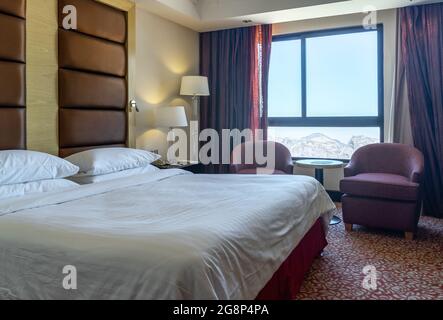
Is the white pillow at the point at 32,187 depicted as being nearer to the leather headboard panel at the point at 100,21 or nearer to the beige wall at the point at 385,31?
the leather headboard panel at the point at 100,21

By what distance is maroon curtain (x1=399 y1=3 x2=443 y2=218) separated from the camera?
3.91m

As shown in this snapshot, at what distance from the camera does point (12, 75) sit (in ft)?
8.67

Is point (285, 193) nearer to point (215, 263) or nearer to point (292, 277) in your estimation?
point (292, 277)

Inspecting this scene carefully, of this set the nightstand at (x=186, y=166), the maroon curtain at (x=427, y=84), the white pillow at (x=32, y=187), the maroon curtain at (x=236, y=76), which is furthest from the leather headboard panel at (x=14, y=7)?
the maroon curtain at (x=427, y=84)

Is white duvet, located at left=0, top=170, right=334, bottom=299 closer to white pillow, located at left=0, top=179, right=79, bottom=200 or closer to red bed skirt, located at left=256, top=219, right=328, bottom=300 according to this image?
red bed skirt, located at left=256, top=219, right=328, bottom=300

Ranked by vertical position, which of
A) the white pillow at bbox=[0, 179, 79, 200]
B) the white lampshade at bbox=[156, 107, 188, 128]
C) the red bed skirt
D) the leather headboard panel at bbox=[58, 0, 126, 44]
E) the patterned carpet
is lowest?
the patterned carpet

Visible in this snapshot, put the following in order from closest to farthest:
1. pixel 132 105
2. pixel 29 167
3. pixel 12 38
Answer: pixel 29 167 < pixel 12 38 < pixel 132 105

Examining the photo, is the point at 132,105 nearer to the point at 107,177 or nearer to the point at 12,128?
the point at 107,177

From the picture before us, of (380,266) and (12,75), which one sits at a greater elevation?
(12,75)

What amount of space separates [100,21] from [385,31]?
3.27 m

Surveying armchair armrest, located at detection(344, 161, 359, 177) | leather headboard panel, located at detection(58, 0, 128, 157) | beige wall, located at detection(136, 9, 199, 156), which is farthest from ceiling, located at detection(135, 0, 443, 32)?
armchair armrest, located at detection(344, 161, 359, 177)

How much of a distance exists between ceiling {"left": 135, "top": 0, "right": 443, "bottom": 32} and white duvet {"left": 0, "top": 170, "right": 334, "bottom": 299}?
263 cm

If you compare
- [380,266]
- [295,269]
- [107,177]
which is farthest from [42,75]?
[380,266]

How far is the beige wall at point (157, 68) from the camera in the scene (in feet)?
13.4
